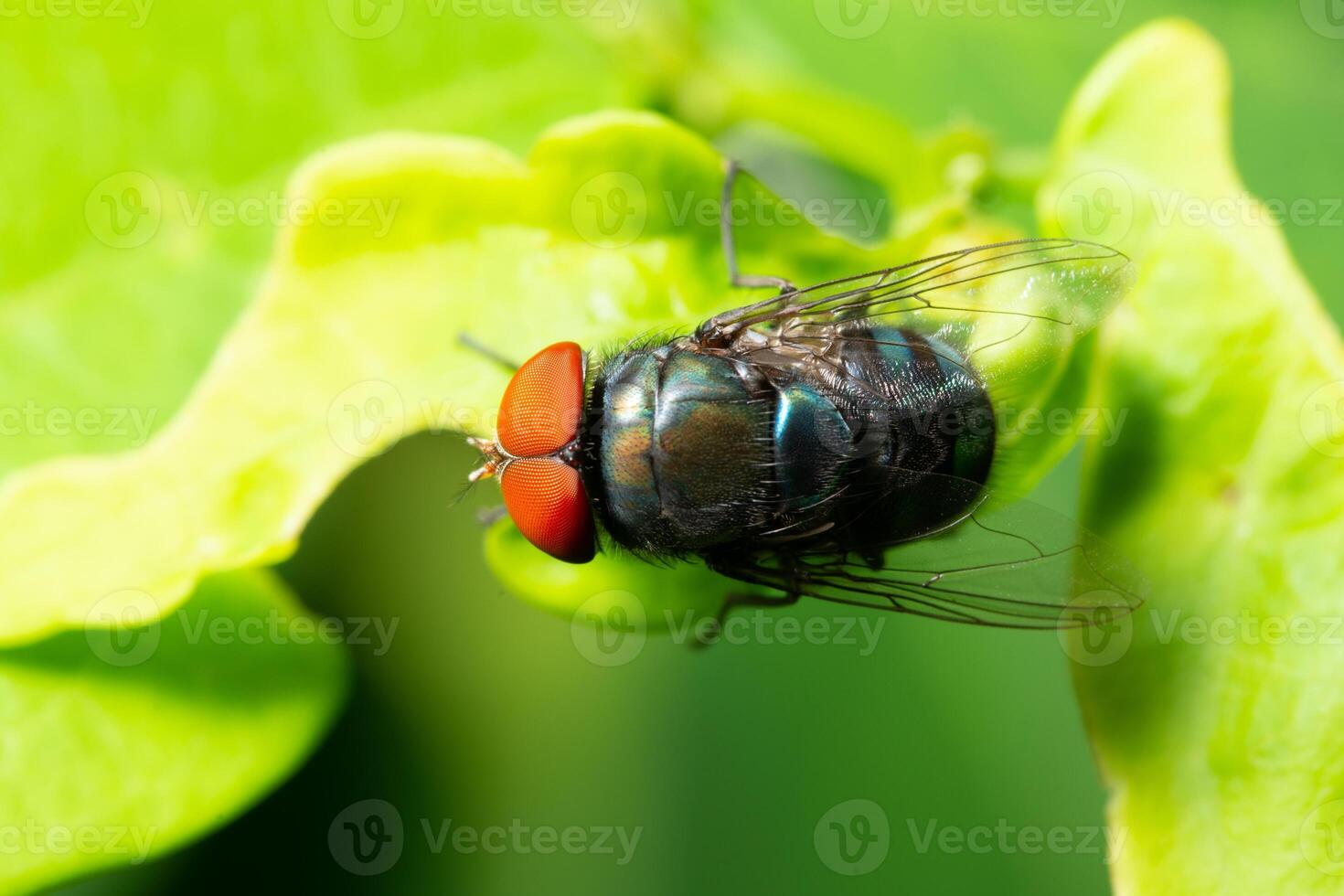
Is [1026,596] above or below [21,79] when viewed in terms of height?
below

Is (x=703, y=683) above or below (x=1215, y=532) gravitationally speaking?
below

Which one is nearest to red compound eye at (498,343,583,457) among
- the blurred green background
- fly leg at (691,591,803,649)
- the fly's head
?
the fly's head

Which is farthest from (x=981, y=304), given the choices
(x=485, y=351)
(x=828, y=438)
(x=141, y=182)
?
(x=141, y=182)

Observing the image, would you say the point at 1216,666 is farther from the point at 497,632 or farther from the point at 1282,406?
the point at 497,632

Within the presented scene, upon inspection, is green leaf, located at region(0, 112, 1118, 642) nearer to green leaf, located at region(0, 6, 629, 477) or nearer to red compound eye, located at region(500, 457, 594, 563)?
red compound eye, located at region(500, 457, 594, 563)

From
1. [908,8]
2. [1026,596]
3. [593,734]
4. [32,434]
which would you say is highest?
[908,8]

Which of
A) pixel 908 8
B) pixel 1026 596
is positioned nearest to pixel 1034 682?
pixel 1026 596

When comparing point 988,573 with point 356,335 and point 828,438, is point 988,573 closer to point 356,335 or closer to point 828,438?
point 828,438
